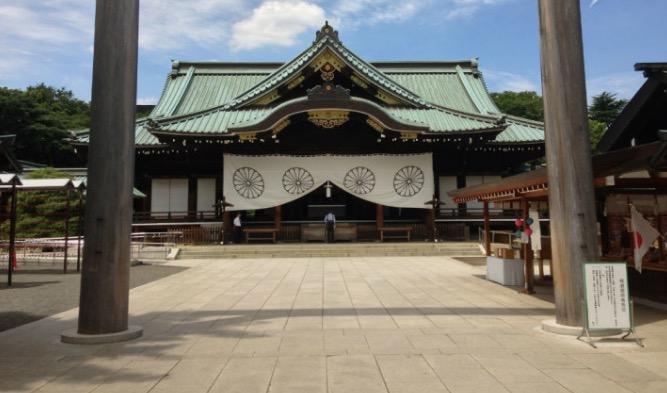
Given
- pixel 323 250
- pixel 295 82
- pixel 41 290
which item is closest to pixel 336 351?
pixel 41 290

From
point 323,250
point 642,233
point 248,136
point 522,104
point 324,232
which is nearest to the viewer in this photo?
point 642,233

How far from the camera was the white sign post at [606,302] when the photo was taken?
18.3ft

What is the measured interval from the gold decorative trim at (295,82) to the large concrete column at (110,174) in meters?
14.4

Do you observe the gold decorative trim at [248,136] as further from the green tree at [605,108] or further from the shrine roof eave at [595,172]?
the green tree at [605,108]

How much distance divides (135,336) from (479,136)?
16.8 m

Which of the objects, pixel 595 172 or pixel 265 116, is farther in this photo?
pixel 265 116

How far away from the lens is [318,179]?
20344 millimetres

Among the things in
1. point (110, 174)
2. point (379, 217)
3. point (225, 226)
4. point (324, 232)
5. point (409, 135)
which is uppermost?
point (409, 135)

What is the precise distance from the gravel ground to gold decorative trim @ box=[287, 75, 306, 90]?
10016 mm

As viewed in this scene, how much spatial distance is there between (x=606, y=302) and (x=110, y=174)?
6565 mm

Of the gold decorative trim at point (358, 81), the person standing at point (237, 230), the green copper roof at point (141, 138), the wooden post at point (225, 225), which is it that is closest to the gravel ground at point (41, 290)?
the wooden post at point (225, 225)

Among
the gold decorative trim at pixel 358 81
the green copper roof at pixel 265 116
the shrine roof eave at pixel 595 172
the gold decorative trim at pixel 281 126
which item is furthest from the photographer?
the gold decorative trim at pixel 358 81

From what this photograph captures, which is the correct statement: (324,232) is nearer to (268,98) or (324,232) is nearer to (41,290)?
(268,98)

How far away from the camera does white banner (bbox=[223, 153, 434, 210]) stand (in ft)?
66.3
